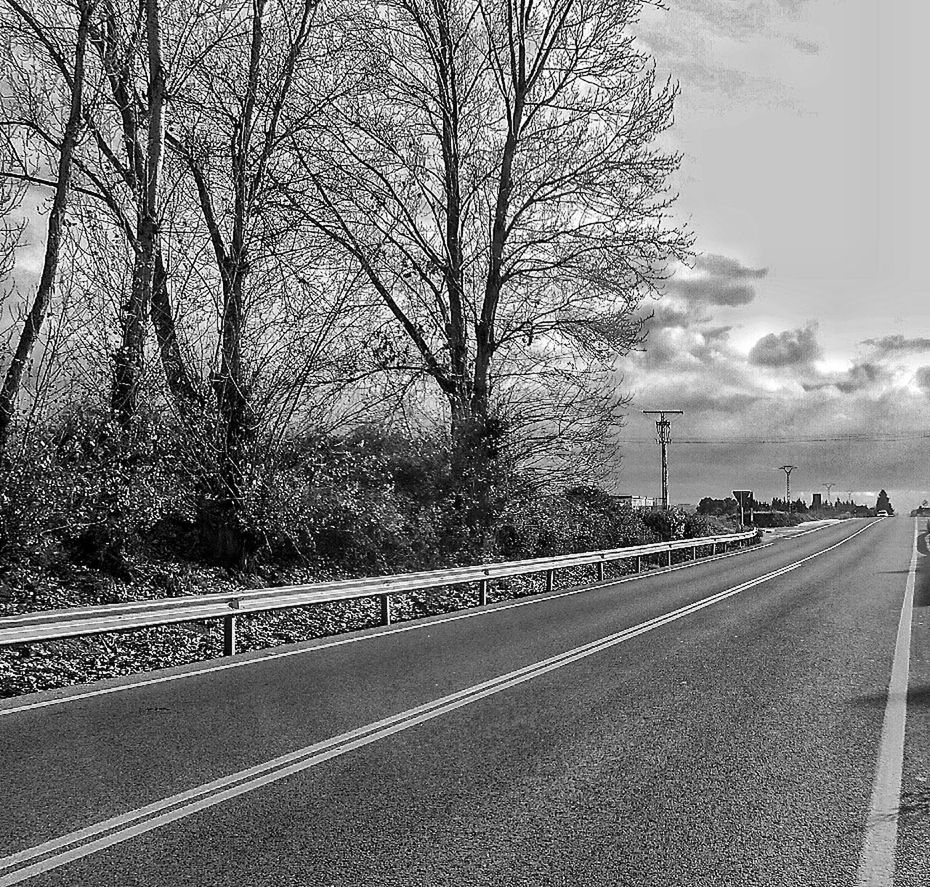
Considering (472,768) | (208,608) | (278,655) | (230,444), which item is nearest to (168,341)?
(230,444)

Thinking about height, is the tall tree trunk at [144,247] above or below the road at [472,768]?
above

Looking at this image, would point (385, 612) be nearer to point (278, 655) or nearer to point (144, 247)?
point (278, 655)

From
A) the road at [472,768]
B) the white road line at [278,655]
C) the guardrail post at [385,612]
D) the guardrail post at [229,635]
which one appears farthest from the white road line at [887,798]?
the guardrail post at [385,612]

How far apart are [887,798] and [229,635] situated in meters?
8.21

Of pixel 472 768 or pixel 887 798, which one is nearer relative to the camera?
pixel 887 798

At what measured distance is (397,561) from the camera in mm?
22109

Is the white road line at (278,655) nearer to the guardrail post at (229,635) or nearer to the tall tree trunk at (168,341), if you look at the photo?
the guardrail post at (229,635)

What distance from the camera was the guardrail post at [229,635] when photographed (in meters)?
12.3

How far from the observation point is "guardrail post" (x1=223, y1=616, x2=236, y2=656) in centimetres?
1228

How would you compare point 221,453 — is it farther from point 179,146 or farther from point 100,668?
point 100,668

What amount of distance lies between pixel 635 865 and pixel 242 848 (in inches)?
76.1

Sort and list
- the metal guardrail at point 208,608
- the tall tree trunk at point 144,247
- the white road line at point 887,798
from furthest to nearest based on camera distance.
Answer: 1. the tall tree trunk at point 144,247
2. the metal guardrail at point 208,608
3. the white road line at point 887,798

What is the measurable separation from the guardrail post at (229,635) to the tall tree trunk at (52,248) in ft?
14.1

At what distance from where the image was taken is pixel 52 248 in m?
15.5
